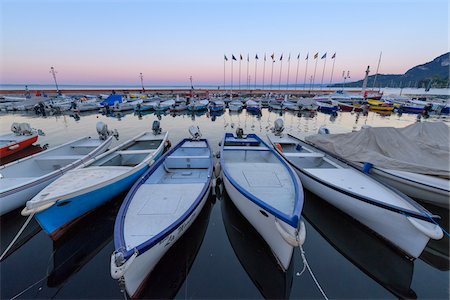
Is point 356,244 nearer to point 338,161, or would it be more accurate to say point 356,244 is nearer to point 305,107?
point 338,161

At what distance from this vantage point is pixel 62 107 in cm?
3412

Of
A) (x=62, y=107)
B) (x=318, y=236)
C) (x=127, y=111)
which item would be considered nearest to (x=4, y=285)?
(x=318, y=236)

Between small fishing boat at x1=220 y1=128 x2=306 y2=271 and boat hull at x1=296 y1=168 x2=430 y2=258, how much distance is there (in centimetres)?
191

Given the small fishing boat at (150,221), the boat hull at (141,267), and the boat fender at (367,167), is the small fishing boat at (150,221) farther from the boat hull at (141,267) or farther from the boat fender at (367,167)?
the boat fender at (367,167)

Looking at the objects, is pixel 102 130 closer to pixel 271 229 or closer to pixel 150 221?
pixel 150 221

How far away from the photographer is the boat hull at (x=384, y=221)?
16.7ft

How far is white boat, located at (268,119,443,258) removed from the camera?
4.93 meters

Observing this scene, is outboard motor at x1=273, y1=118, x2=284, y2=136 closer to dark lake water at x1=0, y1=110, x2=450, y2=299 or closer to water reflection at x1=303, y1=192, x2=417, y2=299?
water reflection at x1=303, y1=192, x2=417, y2=299

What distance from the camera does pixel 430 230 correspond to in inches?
181

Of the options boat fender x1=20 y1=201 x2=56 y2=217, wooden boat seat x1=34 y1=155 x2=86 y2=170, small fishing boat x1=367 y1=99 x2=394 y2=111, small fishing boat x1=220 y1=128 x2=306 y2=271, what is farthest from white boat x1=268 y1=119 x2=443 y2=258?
small fishing boat x1=367 y1=99 x2=394 y2=111

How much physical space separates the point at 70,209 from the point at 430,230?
10331 mm

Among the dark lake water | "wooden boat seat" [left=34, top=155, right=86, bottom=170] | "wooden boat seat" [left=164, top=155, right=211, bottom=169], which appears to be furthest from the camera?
"wooden boat seat" [left=164, top=155, right=211, bottom=169]

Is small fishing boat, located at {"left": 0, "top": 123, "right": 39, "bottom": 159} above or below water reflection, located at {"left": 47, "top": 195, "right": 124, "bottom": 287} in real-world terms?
above

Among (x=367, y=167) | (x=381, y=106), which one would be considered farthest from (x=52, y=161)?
(x=381, y=106)
